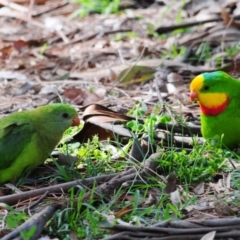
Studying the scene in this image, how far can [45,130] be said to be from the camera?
443cm

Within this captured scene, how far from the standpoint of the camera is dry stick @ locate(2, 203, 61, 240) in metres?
3.34

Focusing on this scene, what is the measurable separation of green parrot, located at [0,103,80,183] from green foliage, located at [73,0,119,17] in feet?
13.6

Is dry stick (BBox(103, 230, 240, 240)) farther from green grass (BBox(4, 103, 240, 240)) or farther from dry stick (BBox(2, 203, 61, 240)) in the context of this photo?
dry stick (BBox(2, 203, 61, 240))

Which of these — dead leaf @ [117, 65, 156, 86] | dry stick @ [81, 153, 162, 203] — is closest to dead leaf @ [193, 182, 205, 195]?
dry stick @ [81, 153, 162, 203]

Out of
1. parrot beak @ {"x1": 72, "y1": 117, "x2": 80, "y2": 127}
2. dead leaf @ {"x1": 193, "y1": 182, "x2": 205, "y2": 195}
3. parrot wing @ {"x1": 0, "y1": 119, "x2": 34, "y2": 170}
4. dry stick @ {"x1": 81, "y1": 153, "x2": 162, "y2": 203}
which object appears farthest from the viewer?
parrot beak @ {"x1": 72, "y1": 117, "x2": 80, "y2": 127}

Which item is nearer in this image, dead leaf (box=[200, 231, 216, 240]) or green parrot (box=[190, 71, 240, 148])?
A: dead leaf (box=[200, 231, 216, 240])

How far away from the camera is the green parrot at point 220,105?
178 inches

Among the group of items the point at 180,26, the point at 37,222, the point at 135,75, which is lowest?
the point at 135,75

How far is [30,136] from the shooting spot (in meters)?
4.33

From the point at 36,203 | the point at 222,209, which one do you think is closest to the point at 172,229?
the point at 222,209

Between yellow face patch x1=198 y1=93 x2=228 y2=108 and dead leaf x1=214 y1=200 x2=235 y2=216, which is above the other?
yellow face patch x1=198 y1=93 x2=228 y2=108

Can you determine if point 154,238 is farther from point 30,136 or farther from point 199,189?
point 30,136

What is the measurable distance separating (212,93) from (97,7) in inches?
170

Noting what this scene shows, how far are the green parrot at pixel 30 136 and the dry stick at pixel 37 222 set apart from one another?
725mm
